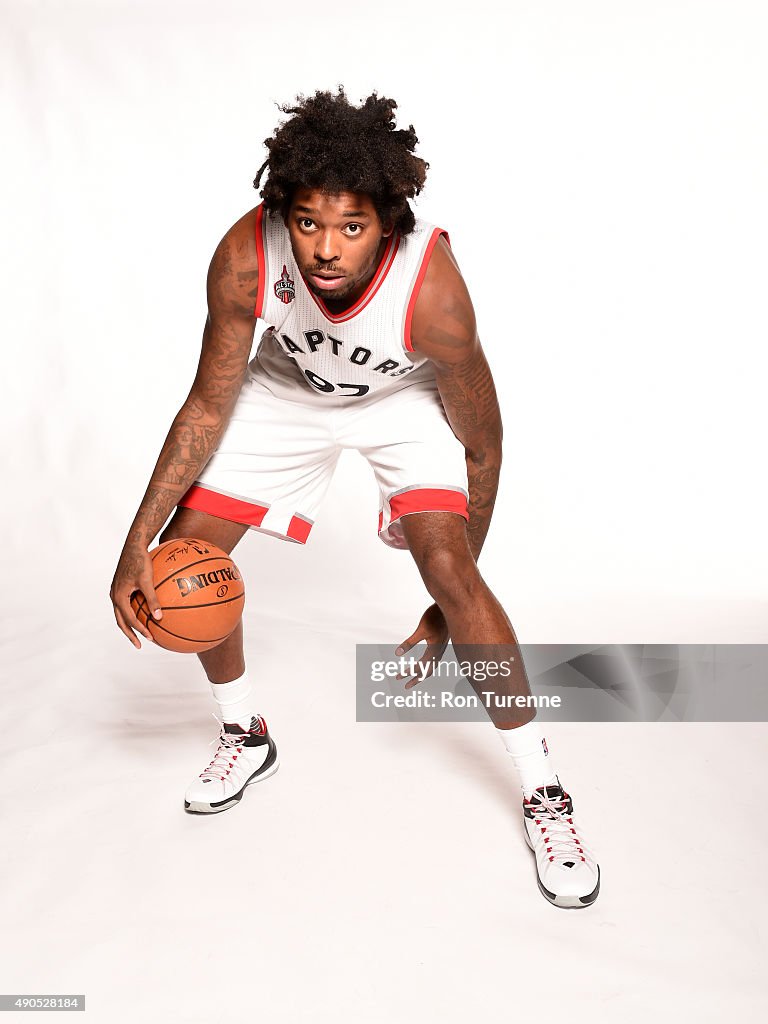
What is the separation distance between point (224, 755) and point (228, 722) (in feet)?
0.40

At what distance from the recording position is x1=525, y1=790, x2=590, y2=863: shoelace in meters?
2.50

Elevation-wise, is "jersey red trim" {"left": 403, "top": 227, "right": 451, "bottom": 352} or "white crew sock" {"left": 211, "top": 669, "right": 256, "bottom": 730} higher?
"jersey red trim" {"left": 403, "top": 227, "right": 451, "bottom": 352}

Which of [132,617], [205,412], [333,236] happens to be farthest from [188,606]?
[333,236]

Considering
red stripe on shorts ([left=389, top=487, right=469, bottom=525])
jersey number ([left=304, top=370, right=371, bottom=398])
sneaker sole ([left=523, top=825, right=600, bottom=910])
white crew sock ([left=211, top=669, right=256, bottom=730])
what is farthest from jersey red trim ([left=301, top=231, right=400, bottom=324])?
sneaker sole ([left=523, top=825, right=600, bottom=910])

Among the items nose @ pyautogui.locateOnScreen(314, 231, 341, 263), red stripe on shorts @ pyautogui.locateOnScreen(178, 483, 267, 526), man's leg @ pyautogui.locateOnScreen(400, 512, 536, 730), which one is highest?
nose @ pyautogui.locateOnScreen(314, 231, 341, 263)

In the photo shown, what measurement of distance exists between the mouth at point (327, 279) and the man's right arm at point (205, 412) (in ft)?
0.92

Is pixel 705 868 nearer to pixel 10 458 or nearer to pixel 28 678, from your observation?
pixel 28 678

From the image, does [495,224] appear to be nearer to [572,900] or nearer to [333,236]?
[333,236]

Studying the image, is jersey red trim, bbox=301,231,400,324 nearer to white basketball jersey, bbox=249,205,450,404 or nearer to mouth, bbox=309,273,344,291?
white basketball jersey, bbox=249,205,450,404

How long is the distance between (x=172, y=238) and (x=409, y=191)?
9.56 feet

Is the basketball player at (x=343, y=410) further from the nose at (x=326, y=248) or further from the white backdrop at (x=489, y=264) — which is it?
the white backdrop at (x=489, y=264)

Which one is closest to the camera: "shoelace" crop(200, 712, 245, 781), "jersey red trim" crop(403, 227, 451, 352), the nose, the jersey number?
the nose

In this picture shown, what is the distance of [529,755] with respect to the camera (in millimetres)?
2672

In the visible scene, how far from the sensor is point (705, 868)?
2.59 meters
